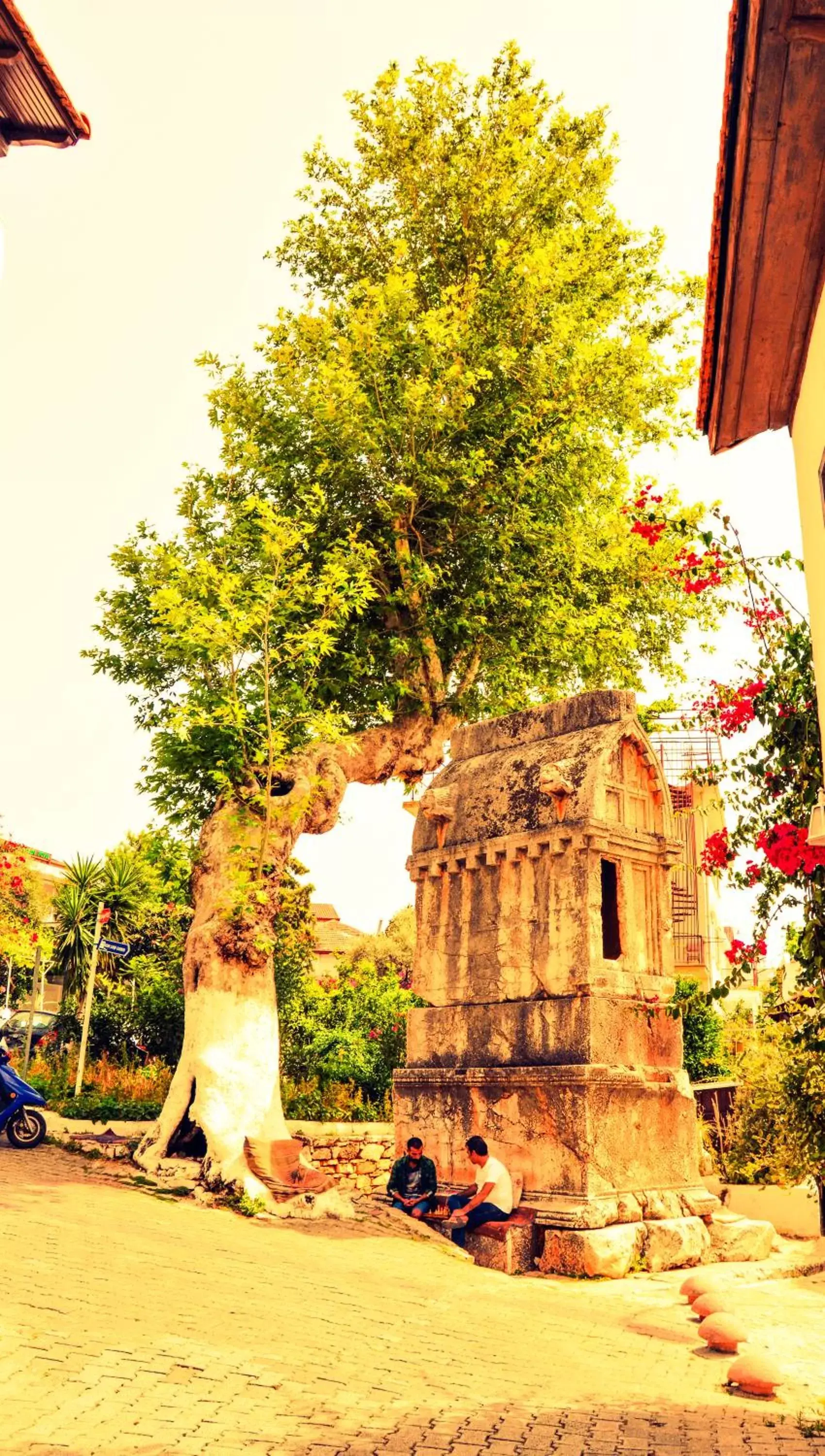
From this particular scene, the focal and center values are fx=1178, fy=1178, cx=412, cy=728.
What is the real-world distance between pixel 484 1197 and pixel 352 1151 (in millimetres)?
5109

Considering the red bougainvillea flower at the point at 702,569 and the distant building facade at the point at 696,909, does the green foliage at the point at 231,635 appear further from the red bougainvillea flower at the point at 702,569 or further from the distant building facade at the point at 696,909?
the distant building facade at the point at 696,909

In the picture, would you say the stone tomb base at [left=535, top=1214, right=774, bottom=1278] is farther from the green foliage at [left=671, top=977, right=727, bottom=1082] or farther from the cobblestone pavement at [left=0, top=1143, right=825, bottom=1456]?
the green foliage at [left=671, top=977, right=727, bottom=1082]

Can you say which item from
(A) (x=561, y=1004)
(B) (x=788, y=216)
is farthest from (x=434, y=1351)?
(B) (x=788, y=216)

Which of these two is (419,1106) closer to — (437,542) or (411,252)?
(437,542)

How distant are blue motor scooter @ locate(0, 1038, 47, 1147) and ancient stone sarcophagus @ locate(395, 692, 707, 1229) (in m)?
4.17

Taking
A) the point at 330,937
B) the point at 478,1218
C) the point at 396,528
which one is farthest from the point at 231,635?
the point at 330,937

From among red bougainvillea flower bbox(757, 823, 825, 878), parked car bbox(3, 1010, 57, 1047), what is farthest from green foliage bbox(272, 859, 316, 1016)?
red bougainvillea flower bbox(757, 823, 825, 878)

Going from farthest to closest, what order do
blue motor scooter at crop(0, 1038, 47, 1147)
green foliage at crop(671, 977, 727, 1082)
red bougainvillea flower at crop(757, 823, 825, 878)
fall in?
green foliage at crop(671, 977, 727, 1082), blue motor scooter at crop(0, 1038, 47, 1147), red bougainvillea flower at crop(757, 823, 825, 878)

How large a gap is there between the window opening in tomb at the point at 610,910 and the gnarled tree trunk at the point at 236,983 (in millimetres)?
3426

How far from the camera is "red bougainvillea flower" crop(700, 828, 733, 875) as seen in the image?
712 cm

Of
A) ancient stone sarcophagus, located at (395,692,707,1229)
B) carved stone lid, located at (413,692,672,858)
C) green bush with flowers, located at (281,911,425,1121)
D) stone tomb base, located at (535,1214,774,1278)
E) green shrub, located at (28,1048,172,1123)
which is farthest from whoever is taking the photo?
green bush with flowers, located at (281,911,425,1121)

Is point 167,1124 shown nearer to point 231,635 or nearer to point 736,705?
point 231,635

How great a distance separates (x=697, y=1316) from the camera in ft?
31.2

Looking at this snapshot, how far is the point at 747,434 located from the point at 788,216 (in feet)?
5.84
